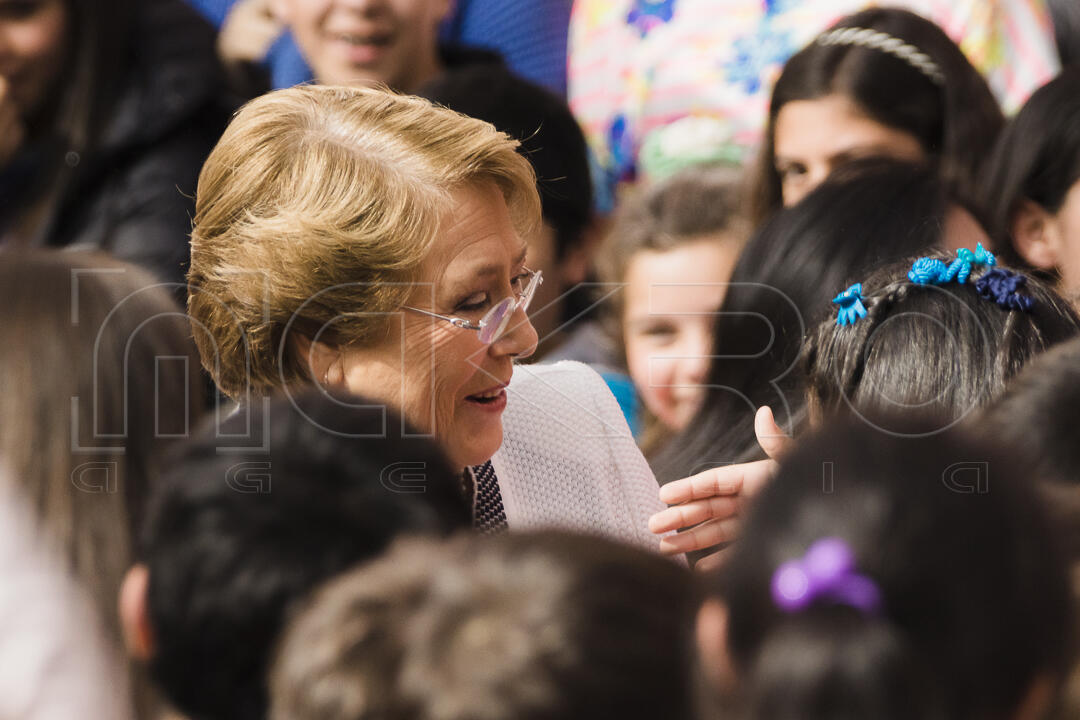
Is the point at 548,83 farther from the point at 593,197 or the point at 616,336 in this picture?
the point at 616,336

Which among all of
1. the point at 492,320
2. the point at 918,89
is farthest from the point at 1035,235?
the point at 492,320

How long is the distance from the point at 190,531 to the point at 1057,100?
2487mm

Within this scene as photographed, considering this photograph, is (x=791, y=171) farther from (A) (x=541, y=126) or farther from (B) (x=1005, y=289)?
(B) (x=1005, y=289)

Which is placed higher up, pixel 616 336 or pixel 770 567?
pixel 770 567

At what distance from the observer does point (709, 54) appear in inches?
134

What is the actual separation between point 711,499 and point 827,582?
1141 millimetres

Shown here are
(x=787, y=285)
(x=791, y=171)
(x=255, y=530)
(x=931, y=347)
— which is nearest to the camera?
A: (x=255, y=530)

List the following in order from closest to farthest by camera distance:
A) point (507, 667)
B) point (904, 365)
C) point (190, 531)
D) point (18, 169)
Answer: point (507, 667), point (190, 531), point (904, 365), point (18, 169)

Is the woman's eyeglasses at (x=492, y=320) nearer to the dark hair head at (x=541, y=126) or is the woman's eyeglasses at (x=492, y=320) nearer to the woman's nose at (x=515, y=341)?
the woman's nose at (x=515, y=341)

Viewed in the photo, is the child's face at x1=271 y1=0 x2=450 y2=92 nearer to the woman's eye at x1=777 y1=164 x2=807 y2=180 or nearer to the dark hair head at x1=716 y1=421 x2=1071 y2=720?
the woman's eye at x1=777 y1=164 x2=807 y2=180

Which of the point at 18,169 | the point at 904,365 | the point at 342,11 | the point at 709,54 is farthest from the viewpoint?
the point at 709,54

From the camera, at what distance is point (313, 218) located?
6.13 ft

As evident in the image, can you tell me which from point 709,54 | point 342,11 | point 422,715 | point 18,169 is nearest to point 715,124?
point 709,54

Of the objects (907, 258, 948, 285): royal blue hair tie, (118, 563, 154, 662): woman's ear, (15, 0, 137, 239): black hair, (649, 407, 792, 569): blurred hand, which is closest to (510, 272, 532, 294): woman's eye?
(649, 407, 792, 569): blurred hand
